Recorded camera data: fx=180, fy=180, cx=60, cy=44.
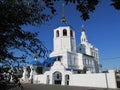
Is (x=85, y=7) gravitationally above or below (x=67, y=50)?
below

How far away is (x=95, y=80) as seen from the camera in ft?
95.6

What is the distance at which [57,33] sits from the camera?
43.0 meters

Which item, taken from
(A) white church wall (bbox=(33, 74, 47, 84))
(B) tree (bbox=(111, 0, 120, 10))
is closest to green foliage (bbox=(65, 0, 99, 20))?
(B) tree (bbox=(111, 0, 120, 10))

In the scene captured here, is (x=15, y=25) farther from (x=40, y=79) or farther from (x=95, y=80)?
(x=40, y=79)

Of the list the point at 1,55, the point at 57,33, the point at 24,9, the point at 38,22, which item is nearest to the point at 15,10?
the point at 24,9

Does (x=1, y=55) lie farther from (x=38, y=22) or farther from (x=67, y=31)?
(x=67, y=31)

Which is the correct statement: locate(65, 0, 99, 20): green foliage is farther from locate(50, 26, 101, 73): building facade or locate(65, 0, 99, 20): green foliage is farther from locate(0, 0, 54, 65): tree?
locate(50, 26, 101, 73): building facade

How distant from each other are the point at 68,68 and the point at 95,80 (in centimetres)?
1019

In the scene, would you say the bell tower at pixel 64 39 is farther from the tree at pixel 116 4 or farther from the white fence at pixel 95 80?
the tree at pixel 116 4

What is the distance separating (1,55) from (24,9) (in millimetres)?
724

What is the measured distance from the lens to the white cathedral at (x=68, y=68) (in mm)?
29062

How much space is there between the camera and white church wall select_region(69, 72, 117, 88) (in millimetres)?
27516

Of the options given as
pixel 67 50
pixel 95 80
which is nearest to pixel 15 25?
pixel 95 80

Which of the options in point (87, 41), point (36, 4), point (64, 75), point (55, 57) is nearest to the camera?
point (36, 4)
